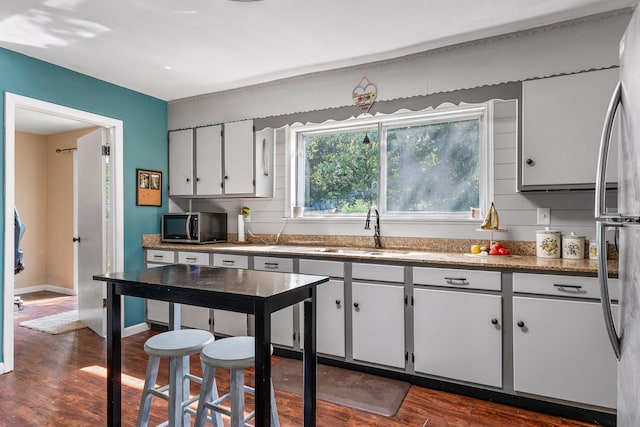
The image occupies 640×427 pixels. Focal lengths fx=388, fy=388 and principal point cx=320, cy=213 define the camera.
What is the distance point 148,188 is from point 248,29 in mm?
2140

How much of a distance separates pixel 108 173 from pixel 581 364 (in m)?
4.06

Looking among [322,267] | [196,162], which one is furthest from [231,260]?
[196,162]

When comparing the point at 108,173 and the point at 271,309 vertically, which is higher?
the point at 108,173

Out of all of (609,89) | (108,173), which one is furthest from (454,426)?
(108,173)

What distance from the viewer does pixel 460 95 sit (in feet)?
9.57

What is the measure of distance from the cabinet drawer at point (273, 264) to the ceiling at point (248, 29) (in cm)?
165

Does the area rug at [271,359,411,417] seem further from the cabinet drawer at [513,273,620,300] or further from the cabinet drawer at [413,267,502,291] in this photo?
the cabinet drawer at [513,273,620,300]

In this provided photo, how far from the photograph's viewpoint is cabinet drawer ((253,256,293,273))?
3.12 meters

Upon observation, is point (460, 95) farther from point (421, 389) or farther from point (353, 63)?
point (421, 389)

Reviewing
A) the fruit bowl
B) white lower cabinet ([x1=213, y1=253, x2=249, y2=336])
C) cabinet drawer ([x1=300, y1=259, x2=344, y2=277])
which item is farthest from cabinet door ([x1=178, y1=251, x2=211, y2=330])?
the fruit bowl

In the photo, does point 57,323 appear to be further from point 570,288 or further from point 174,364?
point 570,288

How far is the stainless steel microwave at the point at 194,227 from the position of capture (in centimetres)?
386

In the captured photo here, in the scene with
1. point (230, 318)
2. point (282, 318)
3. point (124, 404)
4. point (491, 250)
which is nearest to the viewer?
point (124, 404)

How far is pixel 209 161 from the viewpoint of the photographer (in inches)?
157
